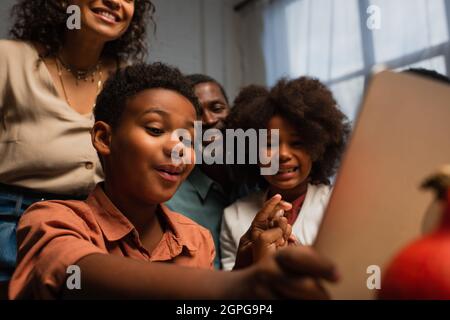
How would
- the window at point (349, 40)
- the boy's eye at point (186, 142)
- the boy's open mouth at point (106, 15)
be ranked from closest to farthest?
the boy's eye at point (186, 142)
the boy's open mouth at point (106, 15)
the window at point (349, 40)

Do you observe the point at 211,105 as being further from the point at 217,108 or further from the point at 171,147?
the point at 171,147

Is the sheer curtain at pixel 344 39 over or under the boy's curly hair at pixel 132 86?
over

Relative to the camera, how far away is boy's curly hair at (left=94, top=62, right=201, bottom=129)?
757 mm

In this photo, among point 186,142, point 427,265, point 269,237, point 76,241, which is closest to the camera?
point 427,265

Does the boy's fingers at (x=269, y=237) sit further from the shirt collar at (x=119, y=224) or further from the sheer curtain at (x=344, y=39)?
the sheer curtain at (x=344, y=39)

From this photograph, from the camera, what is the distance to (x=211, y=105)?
54.7 inches

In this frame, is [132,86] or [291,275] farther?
[132,86]

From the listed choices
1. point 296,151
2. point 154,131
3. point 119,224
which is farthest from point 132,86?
point 296,151

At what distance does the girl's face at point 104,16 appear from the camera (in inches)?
39.8

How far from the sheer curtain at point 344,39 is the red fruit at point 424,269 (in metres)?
1.20

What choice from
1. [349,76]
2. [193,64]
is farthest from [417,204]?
[193,64]

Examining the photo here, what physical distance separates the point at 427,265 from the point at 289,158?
769 mm

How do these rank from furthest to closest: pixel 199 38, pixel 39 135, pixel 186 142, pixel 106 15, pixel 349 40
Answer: pixel 199 38 → pixel 349 40 → pixel 106 15 → pixel 39 135 → pixel 186 142

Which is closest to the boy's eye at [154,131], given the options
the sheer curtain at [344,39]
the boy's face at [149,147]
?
the boy's face at [149,147]
